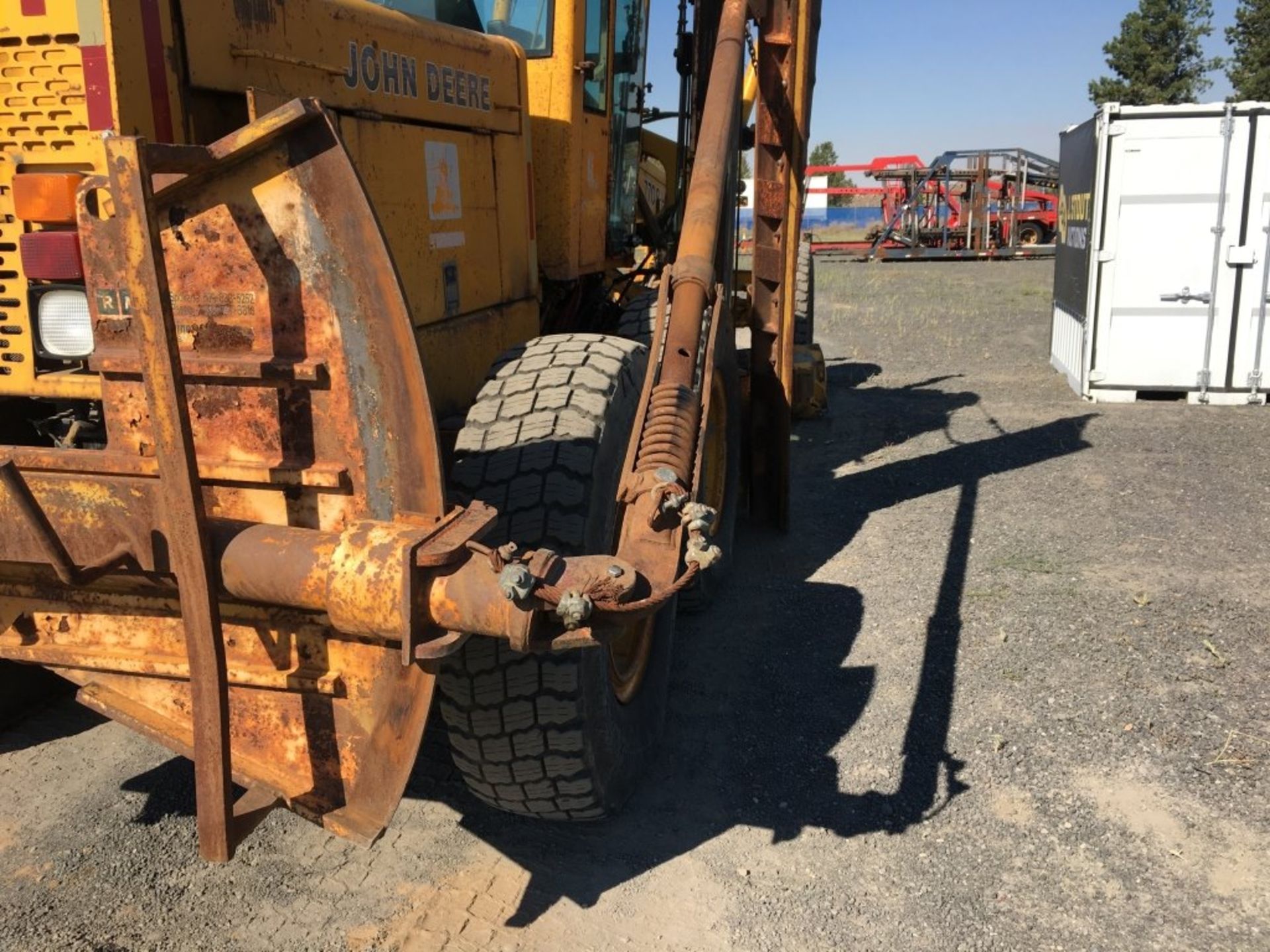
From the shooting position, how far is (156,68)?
7.97 ft

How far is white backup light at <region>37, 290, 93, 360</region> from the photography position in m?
2.54

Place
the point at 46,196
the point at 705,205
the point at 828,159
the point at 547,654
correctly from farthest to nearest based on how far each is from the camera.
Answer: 1. the point at 828,159
2. the point at 705,205
3. the point at 547,654
4. the point at 46,196

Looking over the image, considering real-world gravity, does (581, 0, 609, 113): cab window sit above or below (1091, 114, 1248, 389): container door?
above

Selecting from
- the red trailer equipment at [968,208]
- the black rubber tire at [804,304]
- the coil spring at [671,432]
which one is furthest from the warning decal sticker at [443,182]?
the red trailer equipment at [968,208]

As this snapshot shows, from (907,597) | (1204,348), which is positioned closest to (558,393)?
(907,597)

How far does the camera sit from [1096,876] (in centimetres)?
294

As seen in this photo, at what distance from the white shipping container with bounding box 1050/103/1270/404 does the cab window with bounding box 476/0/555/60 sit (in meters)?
6.44

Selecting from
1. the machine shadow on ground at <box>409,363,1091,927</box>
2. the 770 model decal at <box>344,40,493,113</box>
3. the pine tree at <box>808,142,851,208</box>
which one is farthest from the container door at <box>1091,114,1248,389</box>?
the pine tree at <box>808,142,851,208</box>

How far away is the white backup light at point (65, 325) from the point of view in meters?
2.54

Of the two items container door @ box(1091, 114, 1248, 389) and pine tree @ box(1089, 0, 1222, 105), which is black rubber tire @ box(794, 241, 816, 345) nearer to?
container door @ box(1091, 114, 1248, 389)

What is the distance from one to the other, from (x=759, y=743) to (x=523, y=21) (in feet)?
9.87

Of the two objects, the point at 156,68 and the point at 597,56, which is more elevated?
the point at 597,56

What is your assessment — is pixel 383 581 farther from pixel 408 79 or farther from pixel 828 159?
pixel 828 159

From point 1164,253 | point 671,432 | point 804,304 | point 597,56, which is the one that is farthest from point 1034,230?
point 671,432
